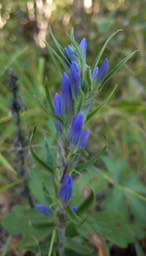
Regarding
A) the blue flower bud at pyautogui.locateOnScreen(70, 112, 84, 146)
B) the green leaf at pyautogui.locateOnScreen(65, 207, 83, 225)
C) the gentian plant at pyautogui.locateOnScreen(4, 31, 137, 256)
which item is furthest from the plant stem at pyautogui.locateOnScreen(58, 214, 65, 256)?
the blue flower bud at pyautogui.locateOnScreen(70, 112, 84, 146)

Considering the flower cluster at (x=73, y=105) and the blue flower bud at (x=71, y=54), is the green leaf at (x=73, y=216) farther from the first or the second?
the blue flower bud at (x=71, y=54)

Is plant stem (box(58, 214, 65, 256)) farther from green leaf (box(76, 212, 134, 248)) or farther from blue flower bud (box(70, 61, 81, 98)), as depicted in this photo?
blue flower bud (box(70, 61, 81, 98))

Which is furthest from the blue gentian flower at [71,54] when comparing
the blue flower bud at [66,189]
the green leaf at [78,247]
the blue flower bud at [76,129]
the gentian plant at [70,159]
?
the green leaf at [78,247]

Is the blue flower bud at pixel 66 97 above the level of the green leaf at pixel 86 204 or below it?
above

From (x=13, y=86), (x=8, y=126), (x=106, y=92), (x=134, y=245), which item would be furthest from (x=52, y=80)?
(x=134, y=245)

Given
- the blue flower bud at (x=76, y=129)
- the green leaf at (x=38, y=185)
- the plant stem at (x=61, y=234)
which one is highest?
the blue flower bud at (x=76, y=129)

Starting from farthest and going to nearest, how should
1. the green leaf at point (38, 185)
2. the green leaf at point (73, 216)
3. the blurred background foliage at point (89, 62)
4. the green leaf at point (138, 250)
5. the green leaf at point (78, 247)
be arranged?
the blurred background foliage at point (89, 62), the green leaf at point (138, 250), the green leaf at point (38, 185), the green leaf at point (78, 247), the green leaf at point (73, 216)

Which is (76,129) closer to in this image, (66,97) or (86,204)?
(66,97)
